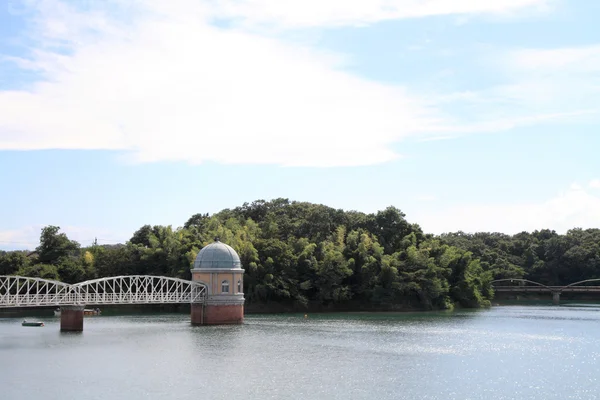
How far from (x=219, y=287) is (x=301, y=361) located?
31.2 m

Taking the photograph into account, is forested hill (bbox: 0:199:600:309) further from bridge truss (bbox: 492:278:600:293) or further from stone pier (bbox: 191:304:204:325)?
stone pier (bbox: 191:304:204:325)

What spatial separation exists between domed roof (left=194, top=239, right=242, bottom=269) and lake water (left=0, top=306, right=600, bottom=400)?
6333mm

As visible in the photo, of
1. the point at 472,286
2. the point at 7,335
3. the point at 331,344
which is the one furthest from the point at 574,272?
the point at 7,335

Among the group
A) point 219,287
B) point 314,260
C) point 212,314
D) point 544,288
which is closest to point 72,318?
point 212,314

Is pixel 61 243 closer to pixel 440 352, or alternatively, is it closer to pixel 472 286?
pixel 472 286

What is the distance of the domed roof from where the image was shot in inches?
3216

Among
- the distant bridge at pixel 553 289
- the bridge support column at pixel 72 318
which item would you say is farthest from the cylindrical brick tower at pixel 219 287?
the distant bridge at pixel 553 289

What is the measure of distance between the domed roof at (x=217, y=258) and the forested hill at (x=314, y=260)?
59.5 feet

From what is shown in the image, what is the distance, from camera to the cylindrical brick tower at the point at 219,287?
79812mm

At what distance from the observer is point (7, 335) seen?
226 feet

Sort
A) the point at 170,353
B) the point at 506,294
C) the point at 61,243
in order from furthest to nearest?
the point at 506,294, the point at 61,243, the point at 170,353

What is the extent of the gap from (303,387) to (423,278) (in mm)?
68195

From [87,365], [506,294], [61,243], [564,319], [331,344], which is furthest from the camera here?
[506,294]

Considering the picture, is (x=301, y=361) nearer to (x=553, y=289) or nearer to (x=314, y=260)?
(x=314, y=260)
